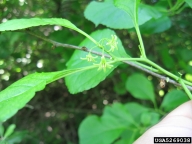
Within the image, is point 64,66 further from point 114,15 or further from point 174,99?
point 114,15

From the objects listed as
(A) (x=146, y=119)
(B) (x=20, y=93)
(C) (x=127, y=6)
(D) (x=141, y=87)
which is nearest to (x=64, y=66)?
(D) (x=141, y=87)

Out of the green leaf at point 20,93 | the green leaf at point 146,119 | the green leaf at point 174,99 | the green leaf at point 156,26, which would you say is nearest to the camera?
the green leaf at point 20,93

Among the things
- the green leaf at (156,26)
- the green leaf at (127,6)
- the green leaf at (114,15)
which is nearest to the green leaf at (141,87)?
the green leaf at (156,26)

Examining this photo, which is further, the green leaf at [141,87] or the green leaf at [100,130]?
the green leaf at [141,87]

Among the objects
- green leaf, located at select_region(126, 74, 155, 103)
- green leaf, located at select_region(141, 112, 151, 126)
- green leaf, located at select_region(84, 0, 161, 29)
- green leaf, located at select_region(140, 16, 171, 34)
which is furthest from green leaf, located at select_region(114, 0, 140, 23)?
green leaf, located at select_region(126, 74, 155, 103)

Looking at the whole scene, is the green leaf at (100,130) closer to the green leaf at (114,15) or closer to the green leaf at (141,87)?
the green leaf at (141,87)

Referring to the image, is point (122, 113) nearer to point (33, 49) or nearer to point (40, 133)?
point (33, 49)

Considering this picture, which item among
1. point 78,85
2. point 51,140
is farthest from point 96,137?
point 51,140

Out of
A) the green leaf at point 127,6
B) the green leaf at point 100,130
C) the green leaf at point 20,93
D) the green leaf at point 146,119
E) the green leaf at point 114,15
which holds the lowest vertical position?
the green leaf at point 100,130
